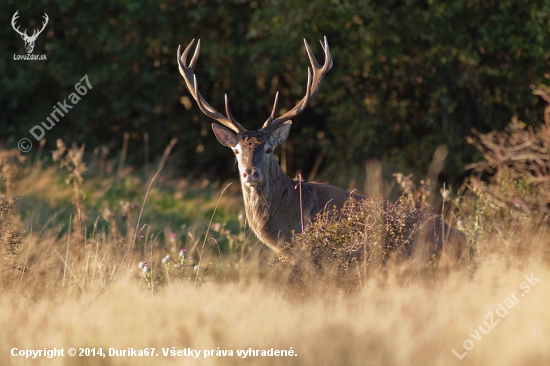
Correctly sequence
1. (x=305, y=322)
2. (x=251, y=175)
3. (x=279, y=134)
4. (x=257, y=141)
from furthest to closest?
(x=279, y=134) < (x=257, y=141) < (x=251, y=175) < (x=305, y=322)

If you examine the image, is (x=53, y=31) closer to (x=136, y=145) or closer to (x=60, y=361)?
(x=136, y=145)

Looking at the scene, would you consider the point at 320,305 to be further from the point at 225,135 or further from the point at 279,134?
the point at 225,135

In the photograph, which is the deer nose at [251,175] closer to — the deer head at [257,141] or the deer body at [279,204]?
the deer head at [257,141]

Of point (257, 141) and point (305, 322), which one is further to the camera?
point (257, 141)

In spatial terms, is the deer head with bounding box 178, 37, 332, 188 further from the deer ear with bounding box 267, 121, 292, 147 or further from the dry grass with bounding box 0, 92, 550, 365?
the dry grass with bounding box 0, 92, 550, 365

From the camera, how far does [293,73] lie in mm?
13391

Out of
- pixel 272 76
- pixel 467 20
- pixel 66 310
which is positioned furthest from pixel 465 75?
pixel 66 310

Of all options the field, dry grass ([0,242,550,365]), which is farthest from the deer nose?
dry grass ([0,242,550,365])

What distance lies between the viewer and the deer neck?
676 cm

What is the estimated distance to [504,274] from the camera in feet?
17.0

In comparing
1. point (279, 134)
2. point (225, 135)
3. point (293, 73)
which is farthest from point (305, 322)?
point (293, 73)

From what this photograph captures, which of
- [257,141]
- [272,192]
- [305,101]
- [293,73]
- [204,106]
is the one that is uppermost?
[293,73]

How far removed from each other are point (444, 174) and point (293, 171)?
10.1ft

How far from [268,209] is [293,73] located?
6.94 m
